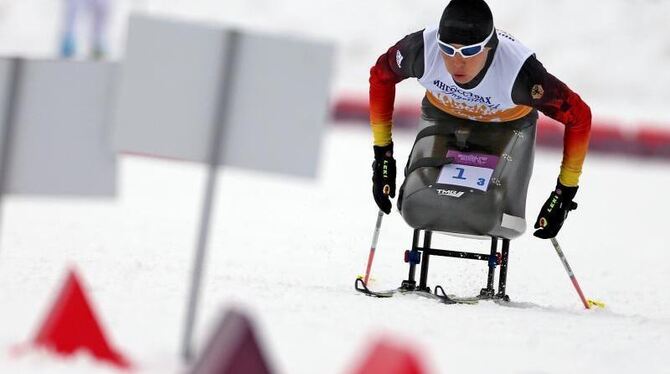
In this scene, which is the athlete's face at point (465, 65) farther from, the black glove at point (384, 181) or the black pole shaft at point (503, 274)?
the black pole shaft at point (503, 274)

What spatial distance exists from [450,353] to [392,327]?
1.97 feet

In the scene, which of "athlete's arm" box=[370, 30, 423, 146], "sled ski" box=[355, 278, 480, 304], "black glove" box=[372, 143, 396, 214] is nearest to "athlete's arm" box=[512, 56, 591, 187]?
"athlete's arm" box=[370, 30, 423, 146]

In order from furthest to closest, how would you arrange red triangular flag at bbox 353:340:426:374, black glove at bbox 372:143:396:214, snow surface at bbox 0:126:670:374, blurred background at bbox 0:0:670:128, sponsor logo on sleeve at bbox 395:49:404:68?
Result: blurred background at bbox 0:0:670:128, black glove at bbox 372:143:396:214, sponsor logo on sleeve at bbox 395:49:404:68, snow surface at bbox 0:126:670:374, red triangular flag at bbox 353:340:426:374

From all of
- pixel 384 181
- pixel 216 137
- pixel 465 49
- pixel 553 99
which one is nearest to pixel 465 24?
pixel 465 49

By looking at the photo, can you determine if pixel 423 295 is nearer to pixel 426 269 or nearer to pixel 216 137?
pixel 426 269

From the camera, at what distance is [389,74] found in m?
6.33

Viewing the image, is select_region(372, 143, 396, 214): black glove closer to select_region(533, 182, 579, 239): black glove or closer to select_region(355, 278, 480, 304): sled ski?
select_region(355, 278, 480, 304): sled ski

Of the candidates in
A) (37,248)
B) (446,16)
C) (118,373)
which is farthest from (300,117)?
(37,248)

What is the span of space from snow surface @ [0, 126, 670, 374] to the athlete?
2.02ft

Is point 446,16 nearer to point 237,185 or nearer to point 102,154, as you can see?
point 102,154

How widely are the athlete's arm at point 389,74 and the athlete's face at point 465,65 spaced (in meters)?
0.22

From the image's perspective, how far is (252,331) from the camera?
11.0ft

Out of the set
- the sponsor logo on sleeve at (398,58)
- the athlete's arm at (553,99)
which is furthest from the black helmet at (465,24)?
the sponsor logo on sleeve at (398,58)

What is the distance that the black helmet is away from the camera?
564 centimetres
